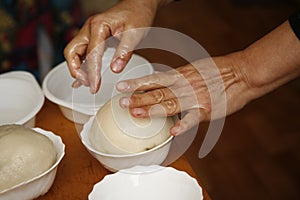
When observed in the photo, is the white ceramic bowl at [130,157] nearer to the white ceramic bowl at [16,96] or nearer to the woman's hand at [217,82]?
A: the woman's hand at [217,82]

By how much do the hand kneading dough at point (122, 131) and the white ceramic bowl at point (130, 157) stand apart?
0.04 ft

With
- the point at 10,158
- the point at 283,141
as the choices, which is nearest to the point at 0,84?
the point at 10,158

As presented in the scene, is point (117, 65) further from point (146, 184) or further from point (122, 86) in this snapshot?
point (146, 184)

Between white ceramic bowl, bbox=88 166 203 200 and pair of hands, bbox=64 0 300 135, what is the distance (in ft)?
0.30

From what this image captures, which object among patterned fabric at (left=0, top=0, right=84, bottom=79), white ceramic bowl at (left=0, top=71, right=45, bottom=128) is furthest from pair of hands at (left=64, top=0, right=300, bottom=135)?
patterned fabric at (left=0, top=0, right=84, bottom=79)

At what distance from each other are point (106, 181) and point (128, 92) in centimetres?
17

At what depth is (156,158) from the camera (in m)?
0.84

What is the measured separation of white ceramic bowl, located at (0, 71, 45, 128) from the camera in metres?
0.99

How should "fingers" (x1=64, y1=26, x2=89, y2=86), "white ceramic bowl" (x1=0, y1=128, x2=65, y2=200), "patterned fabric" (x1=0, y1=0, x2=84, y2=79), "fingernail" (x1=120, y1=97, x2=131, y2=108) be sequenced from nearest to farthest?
"white ceramic bowl" (x1=0, y1=128, x2=65, y2=200)
"fingernail" (x1=120, y1=97, x2=131, y2=108)
"fingers" (x1=64, y1=26, x2=89, y2=86)
"patterned fabric" (x1=0, y1=0, x2=84, y2=79)

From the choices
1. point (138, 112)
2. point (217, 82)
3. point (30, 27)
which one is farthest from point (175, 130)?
point (30, 27)

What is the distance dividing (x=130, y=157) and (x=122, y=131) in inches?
2.0

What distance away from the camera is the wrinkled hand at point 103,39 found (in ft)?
3.02

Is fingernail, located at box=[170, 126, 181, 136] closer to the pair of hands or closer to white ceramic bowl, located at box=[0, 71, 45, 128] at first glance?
the pair of hands

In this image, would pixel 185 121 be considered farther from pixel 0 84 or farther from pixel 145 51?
pixel 145 51
